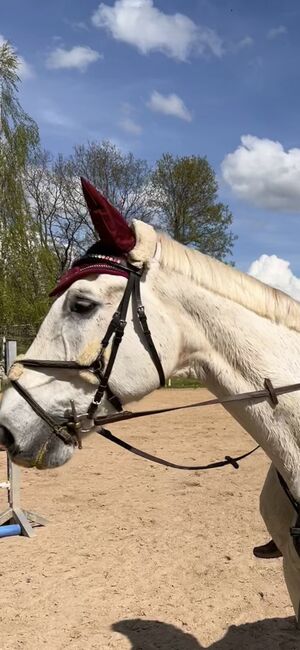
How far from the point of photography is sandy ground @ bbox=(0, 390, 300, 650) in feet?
13.4

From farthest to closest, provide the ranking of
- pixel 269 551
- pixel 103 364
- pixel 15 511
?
1. pixel 15 511
2. pixel 269 551
3. pixel 103 364

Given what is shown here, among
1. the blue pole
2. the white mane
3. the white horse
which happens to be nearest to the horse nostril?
the white horse

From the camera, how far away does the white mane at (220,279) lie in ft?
7.77

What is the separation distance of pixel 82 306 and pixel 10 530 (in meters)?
4.35

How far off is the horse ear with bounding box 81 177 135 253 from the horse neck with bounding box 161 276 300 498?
0.90ft

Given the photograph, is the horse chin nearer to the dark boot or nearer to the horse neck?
the horse neck

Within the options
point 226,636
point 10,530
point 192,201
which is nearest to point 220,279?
point 226,636

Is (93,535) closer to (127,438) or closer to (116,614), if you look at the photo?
(116,614)

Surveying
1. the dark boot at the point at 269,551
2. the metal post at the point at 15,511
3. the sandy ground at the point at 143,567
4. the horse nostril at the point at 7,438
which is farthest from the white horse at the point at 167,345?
the metal post at the point at 15,511

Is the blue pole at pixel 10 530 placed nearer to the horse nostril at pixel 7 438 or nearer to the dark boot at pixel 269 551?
the dark boot at pixel 269 551

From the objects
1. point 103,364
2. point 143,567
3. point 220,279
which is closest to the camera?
point 103,364

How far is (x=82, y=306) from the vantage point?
230 centimetres

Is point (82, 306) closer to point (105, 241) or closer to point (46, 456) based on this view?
point (105, 241)

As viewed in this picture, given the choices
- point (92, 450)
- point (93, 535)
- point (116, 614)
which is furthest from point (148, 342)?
point (92, 450)
